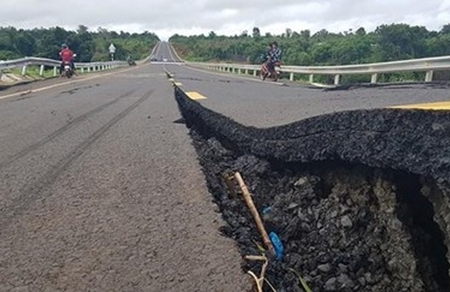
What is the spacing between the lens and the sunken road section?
2582 millimetres

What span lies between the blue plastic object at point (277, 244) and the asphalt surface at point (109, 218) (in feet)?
1.10

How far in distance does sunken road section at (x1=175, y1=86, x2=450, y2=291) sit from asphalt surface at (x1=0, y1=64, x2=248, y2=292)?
0.63ft

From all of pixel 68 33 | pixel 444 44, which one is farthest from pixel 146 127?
pixel 68 33

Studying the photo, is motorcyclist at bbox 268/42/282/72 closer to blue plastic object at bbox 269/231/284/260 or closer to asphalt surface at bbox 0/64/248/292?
asphalt surface at bbox 0/64/248/292

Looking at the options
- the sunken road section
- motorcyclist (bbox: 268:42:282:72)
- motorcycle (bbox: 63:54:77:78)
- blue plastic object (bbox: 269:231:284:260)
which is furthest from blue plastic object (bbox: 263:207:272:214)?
motorcycle (bbox: 63:54:77:78)

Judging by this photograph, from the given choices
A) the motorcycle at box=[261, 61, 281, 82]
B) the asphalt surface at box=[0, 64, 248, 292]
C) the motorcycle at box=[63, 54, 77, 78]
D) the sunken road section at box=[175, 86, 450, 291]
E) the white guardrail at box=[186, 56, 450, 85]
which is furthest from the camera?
the motorcycle at box=[63, 54, 77, 78]

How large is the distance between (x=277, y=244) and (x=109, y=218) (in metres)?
0.91

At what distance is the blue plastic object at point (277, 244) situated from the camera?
2.66 m

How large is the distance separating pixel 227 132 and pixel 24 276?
3.27 metres

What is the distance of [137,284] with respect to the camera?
2039 mm

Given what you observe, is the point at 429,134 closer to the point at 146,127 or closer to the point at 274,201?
the point at 274,201

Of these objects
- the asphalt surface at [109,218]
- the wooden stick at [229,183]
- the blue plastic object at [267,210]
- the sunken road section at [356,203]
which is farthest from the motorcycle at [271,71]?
the blue plastic object at [267,210]

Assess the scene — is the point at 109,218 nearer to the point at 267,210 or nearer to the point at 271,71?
the point at 267,210

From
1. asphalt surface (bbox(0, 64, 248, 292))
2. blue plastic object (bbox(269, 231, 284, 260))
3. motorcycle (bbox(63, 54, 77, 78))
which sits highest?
asphalt surface (bbox(0, 64, 248, 292))
